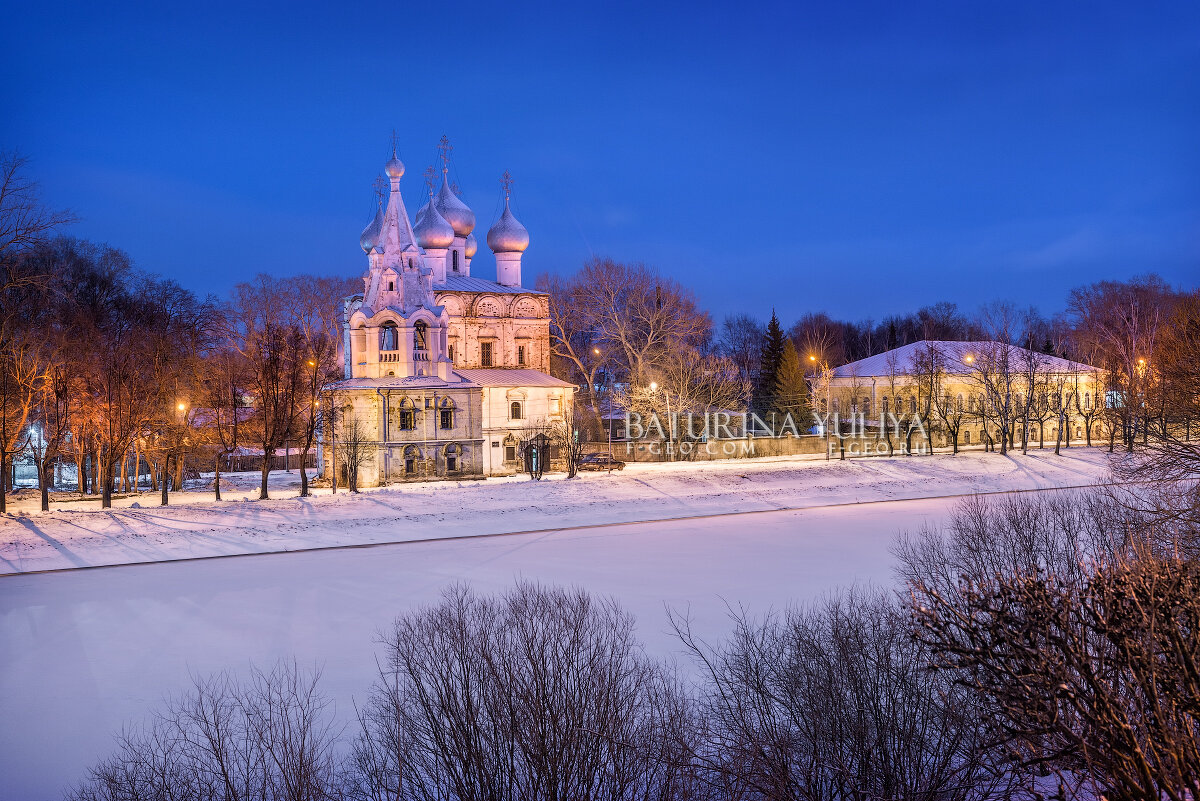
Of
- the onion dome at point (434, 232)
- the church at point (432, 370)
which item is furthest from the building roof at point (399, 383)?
the onion dome at point (434, 232)

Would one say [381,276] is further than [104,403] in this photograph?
Yes

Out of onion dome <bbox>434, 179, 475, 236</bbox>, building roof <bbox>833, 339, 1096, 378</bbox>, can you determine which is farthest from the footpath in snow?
onion dome <bbox>434, 179, 475, 236</bbox>

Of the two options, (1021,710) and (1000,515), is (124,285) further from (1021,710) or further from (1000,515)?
(1021,710)

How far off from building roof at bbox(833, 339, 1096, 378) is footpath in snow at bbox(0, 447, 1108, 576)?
8120 millimetres

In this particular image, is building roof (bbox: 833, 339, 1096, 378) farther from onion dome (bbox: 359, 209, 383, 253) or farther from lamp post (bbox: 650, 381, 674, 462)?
onion dome (bbox: 359, 209, 383, 253)

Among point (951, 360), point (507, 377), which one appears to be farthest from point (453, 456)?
point (951, 360)

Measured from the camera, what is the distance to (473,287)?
4709 centimetres

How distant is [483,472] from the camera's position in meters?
40.2

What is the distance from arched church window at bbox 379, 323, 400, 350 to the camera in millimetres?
40406

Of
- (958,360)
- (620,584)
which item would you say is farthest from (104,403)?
(958,360)

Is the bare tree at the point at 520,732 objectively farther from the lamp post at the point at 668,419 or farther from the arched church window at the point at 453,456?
the lamp post at the point at 668,419

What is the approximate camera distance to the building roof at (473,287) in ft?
151

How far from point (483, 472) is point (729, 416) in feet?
52.7

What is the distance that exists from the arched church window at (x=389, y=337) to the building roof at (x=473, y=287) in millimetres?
5533
